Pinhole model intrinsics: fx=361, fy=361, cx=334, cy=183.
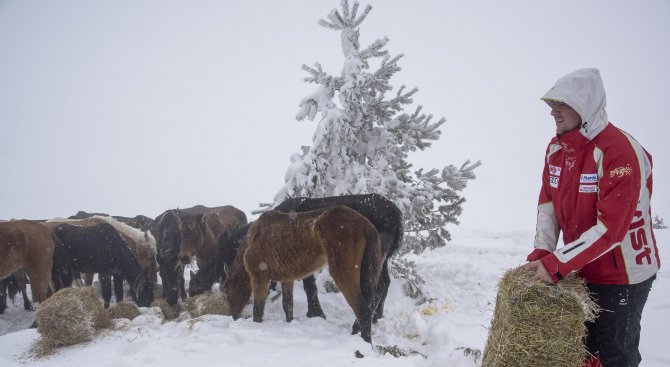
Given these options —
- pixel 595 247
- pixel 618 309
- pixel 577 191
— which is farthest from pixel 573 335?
pixel 577 191

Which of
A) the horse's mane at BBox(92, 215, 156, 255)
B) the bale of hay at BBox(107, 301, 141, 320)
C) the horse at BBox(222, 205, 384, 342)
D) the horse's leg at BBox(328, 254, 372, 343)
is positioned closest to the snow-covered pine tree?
the horse at BBox(222, 205, 384, 342)

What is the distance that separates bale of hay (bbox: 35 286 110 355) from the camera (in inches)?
180

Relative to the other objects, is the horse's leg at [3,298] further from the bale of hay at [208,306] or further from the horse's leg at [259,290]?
the horse's leg at [259,290]

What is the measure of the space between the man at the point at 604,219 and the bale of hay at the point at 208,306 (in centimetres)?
555

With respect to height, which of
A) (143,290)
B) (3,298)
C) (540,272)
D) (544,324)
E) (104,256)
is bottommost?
(3,298)

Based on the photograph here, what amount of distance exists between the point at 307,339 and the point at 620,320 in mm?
3294

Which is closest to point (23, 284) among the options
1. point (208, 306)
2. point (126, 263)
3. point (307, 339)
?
point (126, 263)

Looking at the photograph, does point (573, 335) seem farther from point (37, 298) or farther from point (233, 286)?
point (37, 298)


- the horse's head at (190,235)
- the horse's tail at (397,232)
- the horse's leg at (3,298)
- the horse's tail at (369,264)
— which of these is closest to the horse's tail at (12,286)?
the horse's leg at (3,298)

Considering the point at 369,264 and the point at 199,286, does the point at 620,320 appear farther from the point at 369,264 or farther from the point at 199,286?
the point at 199,286

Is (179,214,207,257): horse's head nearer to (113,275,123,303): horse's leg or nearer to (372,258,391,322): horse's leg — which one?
(113,275,123,303): horse's leg

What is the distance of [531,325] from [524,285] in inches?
9.7

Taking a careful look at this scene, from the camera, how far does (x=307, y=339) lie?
456 cm

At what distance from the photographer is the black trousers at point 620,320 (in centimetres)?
236
